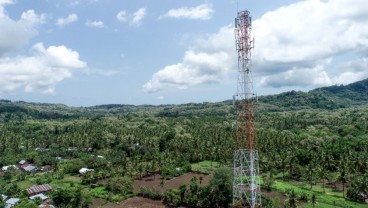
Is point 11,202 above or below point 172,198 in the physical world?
below

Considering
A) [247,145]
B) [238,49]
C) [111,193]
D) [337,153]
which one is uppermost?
[238,49]

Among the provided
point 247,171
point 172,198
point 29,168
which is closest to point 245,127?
point 247,171

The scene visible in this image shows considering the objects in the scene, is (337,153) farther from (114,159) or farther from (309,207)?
(114,159)

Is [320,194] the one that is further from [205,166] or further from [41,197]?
[41,197]

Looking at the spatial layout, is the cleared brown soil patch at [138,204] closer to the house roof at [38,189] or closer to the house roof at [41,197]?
the house roof at [41,197]

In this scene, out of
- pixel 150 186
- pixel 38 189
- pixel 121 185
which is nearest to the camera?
pixel 121 185

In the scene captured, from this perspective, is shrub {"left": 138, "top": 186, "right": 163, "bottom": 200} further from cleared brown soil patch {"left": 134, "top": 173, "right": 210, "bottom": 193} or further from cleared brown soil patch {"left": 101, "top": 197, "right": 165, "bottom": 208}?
cleared brown soil patch {"left": 134, "top": 173, "right": 210, "bottom": 193}

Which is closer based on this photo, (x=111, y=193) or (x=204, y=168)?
(x=111, y=193)

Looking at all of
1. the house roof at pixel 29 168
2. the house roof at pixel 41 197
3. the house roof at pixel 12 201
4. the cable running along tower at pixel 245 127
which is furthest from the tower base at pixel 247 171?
the house roof at pixel 29 168

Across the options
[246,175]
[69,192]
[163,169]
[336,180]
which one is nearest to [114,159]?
[163,169]
